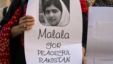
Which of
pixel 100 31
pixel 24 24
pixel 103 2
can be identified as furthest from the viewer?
pixel 103 2

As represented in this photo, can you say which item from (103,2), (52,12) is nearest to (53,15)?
(52,12)

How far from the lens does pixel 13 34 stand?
5.82ft

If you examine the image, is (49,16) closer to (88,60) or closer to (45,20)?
(45,20)

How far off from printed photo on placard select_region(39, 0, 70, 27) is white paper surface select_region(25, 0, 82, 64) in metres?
0.02

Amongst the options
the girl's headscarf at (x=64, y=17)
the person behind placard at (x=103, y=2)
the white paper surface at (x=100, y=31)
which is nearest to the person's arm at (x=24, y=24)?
Result: the girl's headscarf at (x=64, y=17)

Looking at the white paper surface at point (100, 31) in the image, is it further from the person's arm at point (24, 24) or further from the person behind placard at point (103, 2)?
the person behind placard at point (103, 2)

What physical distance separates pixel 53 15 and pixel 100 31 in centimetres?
24

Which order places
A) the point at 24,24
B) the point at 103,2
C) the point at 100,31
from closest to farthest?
the point at 24,24, the point at 100,31, the point at 103,2

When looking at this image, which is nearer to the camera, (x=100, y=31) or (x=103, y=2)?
(x=100, y=31)

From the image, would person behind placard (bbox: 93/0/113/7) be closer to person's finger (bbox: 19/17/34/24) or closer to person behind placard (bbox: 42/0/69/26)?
person behind placard (bbox: 42/0/69/26)

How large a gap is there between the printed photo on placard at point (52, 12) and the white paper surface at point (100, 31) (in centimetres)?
13

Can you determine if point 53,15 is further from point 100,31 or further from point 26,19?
point 100,31

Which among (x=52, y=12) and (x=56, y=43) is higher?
(x=52, y=12)

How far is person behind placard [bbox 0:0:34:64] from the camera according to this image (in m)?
1.77
